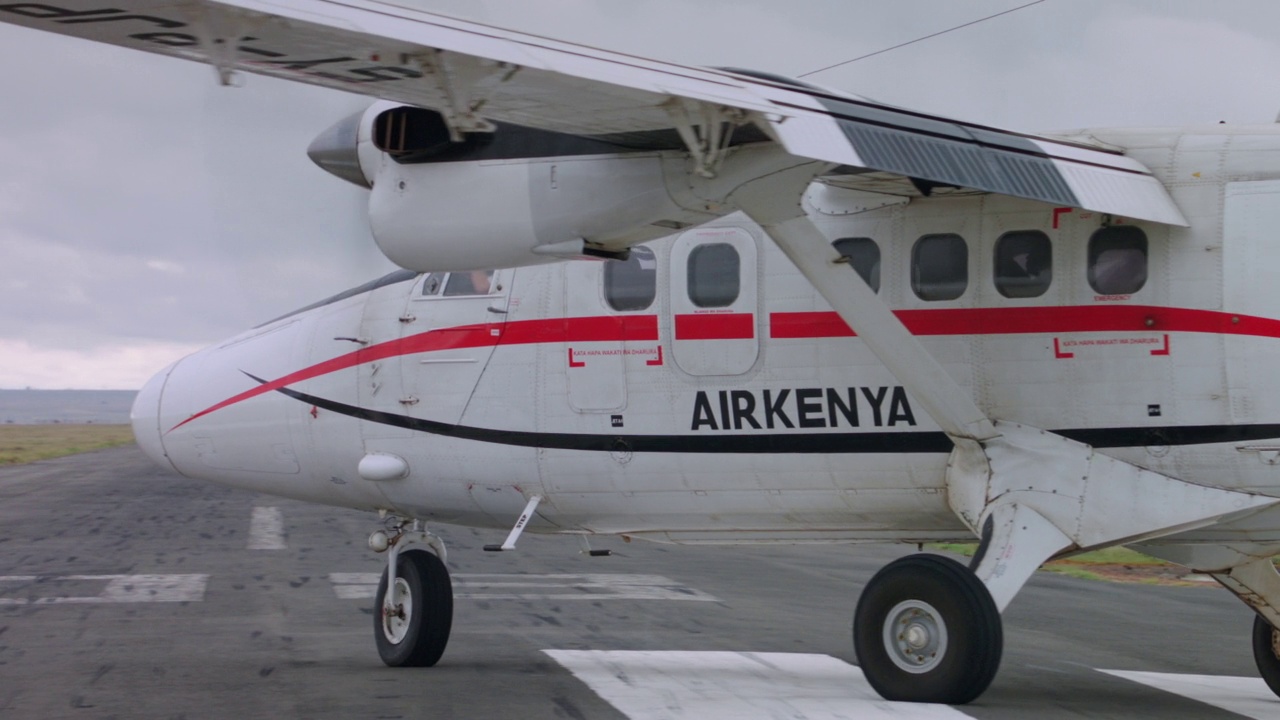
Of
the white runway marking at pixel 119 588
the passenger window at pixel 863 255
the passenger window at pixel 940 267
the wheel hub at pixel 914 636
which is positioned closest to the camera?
the wheel hub at pixel 914 636

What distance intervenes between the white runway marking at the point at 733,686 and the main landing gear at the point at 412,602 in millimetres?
1018

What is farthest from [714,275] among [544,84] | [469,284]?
[544,84]

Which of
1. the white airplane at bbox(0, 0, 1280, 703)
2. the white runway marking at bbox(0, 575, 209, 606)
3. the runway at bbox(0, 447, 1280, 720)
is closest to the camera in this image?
the white airplane at bbox(0, 0, 1280, 703)

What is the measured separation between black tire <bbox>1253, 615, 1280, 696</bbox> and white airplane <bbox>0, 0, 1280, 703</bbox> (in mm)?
21

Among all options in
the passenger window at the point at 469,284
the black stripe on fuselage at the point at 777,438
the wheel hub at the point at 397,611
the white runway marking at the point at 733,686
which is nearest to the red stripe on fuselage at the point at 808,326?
the passenger window at the point at 469,284

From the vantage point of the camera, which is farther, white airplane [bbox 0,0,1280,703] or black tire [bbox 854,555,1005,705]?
black tire [bbox 854,555,1005,705]

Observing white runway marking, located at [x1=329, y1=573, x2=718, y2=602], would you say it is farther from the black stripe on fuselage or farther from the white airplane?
the black stripe on fuselage

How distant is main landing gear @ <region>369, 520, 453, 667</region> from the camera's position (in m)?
10.6

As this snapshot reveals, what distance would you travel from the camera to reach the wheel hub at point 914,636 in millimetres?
7980

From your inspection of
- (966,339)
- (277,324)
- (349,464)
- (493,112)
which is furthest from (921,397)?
(277,324)

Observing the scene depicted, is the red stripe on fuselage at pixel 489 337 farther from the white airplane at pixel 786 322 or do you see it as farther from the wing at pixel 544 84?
the wing at pixel 544 84

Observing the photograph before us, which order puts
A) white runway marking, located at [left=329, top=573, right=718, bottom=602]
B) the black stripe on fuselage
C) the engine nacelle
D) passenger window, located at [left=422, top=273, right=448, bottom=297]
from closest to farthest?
the engine nacelle < the black stripe on fuselage < passenger window, located at [left=422, top=273, right=448, bottom=297] < white runway marking, located at [left=329, top=573, right=718, bottom=602]

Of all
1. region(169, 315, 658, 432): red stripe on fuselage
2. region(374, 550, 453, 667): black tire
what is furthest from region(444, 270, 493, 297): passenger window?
region(374, 550, 453, 667): black tire

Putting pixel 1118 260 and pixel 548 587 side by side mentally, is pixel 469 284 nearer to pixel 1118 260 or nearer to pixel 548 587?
pixel 1118 260
